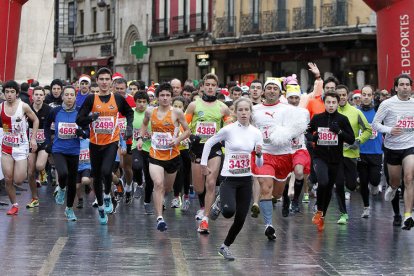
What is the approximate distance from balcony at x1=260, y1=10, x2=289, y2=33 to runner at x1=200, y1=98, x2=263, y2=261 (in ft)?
109

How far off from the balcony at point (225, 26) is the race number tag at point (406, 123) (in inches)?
1349

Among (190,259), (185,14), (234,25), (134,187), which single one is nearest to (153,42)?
(185,14)

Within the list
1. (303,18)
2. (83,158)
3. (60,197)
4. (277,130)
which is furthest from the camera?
(303,18)

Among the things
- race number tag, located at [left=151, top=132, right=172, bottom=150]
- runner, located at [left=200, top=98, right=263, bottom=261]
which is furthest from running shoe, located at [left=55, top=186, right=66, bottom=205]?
runner, located at [left=200, top=98, right=263, bottom=261]

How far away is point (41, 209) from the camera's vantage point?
17.2 meters

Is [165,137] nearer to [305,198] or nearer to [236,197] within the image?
[236,197]

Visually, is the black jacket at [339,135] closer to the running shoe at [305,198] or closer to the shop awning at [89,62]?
the running shoe at [305,198]

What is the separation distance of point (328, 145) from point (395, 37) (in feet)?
27.4

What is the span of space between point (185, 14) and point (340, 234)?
130ft

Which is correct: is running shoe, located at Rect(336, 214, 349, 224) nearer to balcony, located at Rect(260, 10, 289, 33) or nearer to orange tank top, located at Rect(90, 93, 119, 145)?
orange tank top, located at Rect(90, 93, 119, 145)

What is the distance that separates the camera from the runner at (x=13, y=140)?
16.2 meters

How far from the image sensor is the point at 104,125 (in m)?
14.9

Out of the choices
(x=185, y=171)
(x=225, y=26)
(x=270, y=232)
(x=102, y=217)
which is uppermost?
(x=225, y=26)

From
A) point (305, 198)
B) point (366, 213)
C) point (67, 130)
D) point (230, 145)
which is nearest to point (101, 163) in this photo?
point (67, 130)
